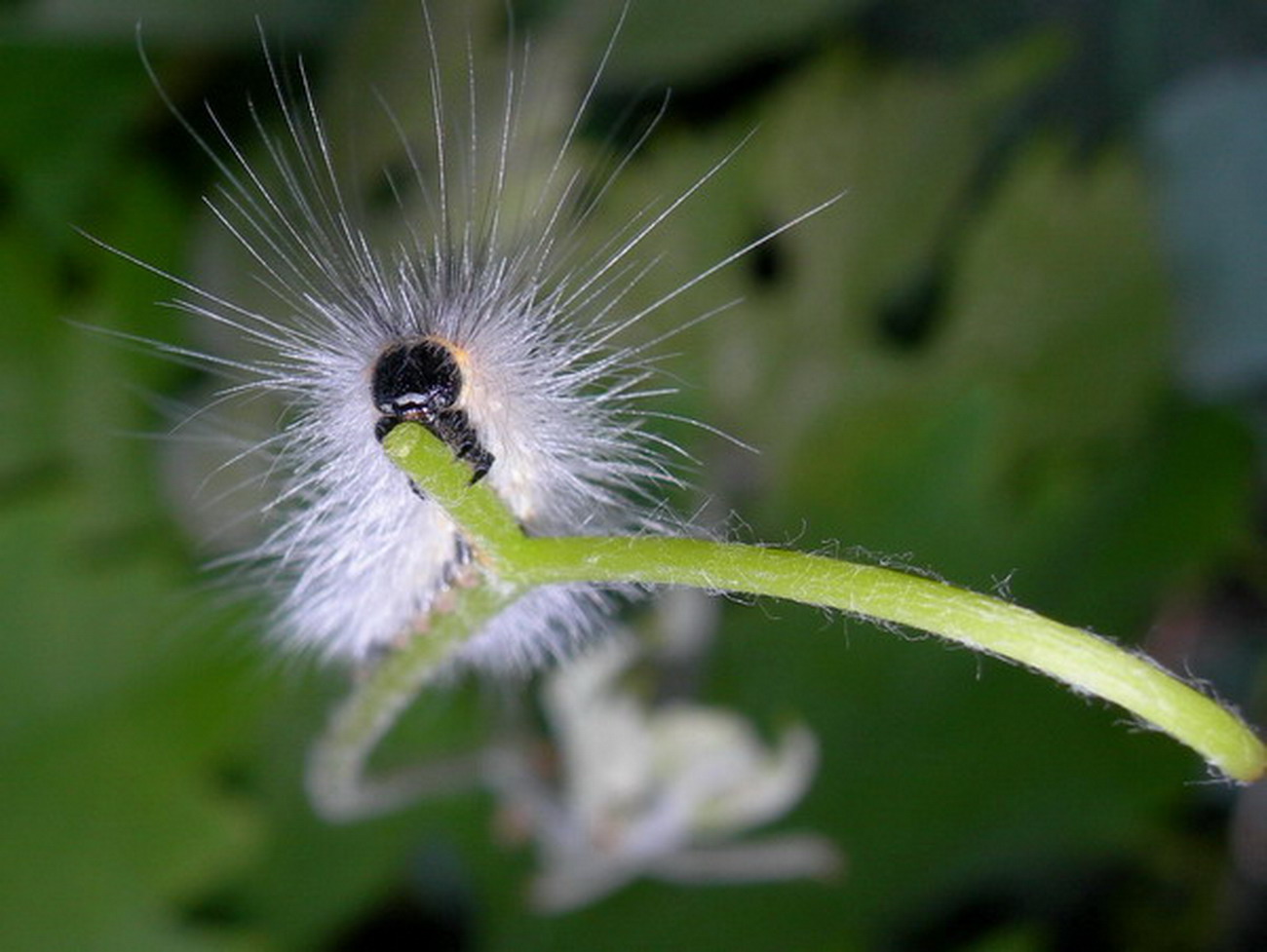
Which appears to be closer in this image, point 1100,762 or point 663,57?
point 663,57

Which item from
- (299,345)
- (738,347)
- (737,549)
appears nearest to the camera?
(737,549)

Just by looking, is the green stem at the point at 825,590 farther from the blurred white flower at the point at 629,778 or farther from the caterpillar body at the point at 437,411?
the blurred white flower at the point at 629,778

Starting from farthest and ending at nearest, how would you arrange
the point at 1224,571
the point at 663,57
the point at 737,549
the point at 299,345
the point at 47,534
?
the point at 1224,571
the point at 663,57
the point at 47,534
the point at 299,345
the point at 737,549

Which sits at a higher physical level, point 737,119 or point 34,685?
point 737,119

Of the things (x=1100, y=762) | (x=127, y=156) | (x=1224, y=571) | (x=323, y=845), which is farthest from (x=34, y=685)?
(x=1224, y=571)

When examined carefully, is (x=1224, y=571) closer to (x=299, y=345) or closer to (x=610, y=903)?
(x=610, y=903)

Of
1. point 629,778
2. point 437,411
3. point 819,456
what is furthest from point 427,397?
point 819,456

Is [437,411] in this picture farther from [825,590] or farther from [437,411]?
[825,590]

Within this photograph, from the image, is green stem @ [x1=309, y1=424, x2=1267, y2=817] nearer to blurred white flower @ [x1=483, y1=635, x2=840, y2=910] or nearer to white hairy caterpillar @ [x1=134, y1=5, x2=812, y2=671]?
white hairy caterpillar @ [x1=134, y1=5, x2=812, y2=671]
